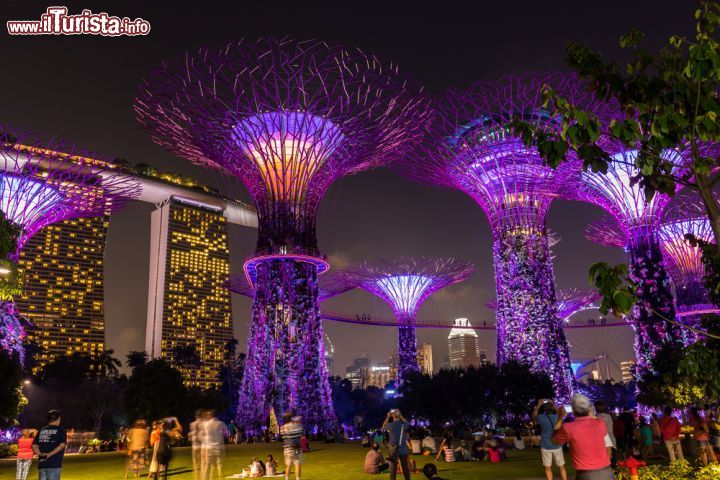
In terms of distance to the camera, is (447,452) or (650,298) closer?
(447,452)

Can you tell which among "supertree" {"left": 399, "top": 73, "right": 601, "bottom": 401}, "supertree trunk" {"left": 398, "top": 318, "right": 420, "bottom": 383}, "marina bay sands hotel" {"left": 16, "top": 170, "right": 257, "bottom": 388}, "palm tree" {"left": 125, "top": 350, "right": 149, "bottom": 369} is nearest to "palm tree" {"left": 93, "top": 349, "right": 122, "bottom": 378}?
"palm tree" {"left": 125, "top": 350, "right": 149, "bottom": 369}

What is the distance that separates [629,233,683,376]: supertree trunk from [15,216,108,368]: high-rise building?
116415 millimetres

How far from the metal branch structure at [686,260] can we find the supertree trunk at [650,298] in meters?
14.3

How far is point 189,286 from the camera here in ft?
539

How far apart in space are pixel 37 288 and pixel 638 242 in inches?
5041

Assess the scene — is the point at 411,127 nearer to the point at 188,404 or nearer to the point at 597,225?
the point at 597,225

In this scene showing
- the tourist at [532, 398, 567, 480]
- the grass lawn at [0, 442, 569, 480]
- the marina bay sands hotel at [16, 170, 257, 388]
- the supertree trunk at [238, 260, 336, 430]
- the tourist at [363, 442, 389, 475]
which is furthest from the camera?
the marina bay sands hotel at [16, 170, 257, 388]

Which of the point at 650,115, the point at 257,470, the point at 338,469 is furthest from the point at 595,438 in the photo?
the point at 338,469

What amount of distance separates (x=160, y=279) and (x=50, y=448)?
157107mm

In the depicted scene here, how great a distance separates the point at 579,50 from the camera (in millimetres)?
7852

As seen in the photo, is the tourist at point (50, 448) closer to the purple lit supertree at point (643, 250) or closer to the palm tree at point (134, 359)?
the purple lit supertree at point (643, 250)

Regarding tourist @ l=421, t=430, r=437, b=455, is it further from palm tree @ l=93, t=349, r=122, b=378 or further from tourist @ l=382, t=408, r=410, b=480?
palm tree @ l=93, t=349, r=122, b=378

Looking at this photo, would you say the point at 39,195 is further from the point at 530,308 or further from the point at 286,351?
the point at 530,308

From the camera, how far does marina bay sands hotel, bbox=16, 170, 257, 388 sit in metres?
135
